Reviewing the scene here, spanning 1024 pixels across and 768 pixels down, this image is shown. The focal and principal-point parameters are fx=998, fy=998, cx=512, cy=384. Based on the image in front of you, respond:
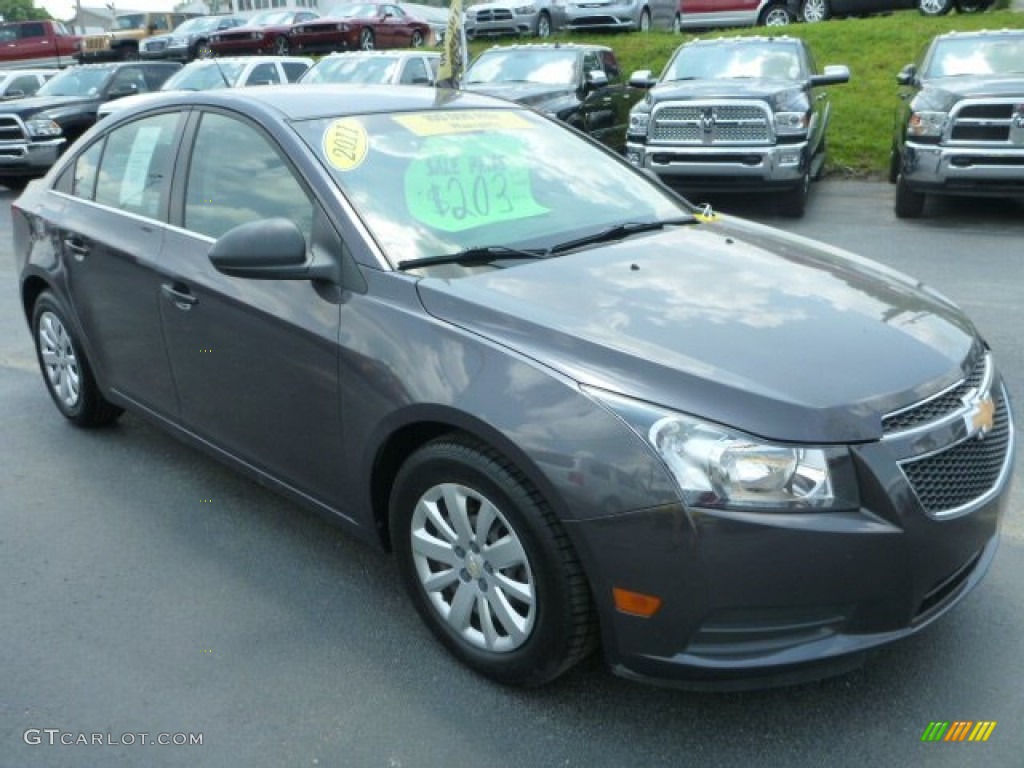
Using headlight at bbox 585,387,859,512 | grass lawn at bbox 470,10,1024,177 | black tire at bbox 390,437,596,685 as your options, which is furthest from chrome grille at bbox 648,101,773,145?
headlight at bbox 585,387,859,512

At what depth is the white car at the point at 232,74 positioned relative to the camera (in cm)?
1541

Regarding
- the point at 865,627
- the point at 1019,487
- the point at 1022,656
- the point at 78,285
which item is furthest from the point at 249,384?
the point at 1019,487

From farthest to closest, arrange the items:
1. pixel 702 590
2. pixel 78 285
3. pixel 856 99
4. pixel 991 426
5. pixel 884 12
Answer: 1. pixel 884 12
2. pixel 856 99
3. pixel 78 285
4. pixel 991 426
5. pixel 702 590

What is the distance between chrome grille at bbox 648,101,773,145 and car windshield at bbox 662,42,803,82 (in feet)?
3.52

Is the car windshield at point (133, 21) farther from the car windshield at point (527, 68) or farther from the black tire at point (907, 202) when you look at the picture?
the black tire at point (907, 202)

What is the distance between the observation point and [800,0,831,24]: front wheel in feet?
69.3

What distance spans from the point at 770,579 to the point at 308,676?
1.46 m

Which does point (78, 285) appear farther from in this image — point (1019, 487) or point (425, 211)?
point (1019, 487)

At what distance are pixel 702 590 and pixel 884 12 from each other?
21730mm

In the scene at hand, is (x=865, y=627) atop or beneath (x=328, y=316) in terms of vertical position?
beneath

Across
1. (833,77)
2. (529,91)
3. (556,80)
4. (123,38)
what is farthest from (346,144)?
(123,38)

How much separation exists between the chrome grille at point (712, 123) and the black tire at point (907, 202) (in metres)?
1.42

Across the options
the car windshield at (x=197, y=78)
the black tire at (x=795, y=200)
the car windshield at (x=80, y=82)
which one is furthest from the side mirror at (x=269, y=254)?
the car windshield at (x=80, y=82)

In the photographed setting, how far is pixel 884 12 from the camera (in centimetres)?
2108
